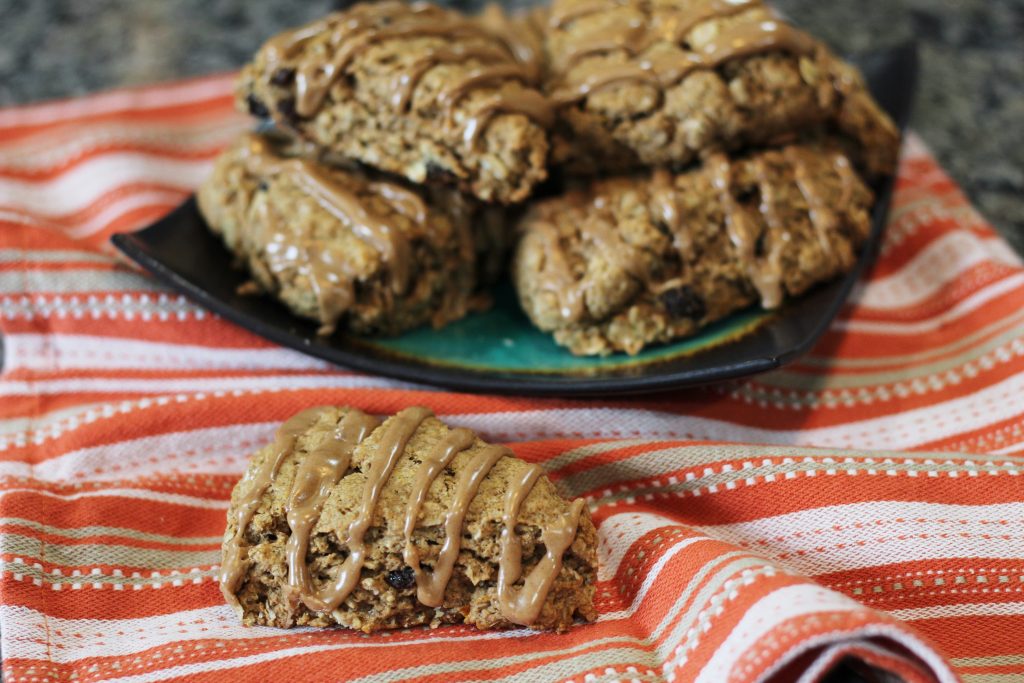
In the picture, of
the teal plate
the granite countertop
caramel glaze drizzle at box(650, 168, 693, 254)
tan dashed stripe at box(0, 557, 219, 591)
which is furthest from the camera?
the granite countertop

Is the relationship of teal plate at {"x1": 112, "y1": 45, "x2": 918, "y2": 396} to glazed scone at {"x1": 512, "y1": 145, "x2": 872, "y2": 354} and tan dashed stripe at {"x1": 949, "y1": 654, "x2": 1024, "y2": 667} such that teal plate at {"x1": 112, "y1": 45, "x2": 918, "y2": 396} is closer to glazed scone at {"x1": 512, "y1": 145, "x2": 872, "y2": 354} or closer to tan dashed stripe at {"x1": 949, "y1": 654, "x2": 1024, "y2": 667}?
glazed scone at {"x1": 512, "y1": 145, "x2": 872, "y2": 354}

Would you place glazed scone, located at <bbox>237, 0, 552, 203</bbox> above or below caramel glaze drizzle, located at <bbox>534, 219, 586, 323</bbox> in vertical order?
above

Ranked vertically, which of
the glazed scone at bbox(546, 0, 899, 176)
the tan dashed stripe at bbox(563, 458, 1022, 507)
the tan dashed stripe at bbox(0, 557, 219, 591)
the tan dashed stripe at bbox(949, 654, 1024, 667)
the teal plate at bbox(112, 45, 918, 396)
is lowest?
the tan dashed stripe at bbox(949, 654, 1024, 667)

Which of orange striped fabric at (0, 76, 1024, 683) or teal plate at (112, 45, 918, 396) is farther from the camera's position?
teal plate at (112, 45, 918, 396)

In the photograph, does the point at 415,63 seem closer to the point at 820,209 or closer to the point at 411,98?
the point at 411,98

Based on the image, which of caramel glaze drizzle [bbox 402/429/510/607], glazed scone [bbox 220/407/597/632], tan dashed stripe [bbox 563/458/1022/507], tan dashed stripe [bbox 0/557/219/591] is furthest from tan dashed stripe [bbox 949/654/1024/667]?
tan dashed stripe [bbox 0/557/219/591]

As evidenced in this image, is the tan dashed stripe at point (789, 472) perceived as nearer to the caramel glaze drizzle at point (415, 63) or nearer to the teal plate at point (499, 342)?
the teal plate at point (499, 342)

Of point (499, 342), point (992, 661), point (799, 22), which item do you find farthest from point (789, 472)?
point (799, 22)
